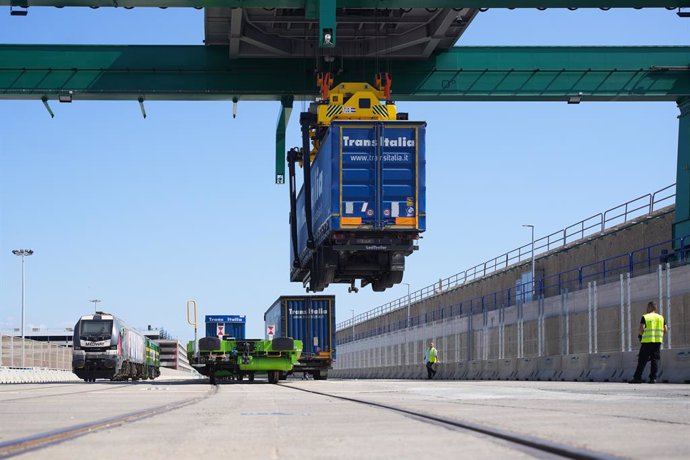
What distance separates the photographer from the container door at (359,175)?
992 inches

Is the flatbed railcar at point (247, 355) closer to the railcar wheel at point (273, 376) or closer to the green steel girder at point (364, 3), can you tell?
the railcar wheel at point (273, 376)

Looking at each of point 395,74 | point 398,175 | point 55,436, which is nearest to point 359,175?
point 398,175

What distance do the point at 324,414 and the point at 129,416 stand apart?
1775 mm

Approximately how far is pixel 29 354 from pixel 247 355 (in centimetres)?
3189

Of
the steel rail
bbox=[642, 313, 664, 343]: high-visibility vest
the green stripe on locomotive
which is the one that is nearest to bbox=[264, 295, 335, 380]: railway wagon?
bbox=[642, 313, 664, 343]: high-visibility vest

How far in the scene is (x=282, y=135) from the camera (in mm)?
32750

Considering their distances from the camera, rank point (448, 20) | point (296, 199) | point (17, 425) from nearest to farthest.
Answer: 1. point (17, 425)
2. point (448, 20)
3. point (296, 199)

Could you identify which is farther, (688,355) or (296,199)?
(296,199)

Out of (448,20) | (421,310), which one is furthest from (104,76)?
(421,310)

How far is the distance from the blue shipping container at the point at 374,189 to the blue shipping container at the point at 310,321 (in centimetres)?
1542

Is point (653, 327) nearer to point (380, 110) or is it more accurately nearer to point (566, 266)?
point (380, 110)

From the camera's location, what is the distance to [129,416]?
10.2 m

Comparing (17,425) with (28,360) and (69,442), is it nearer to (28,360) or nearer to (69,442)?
(69,442)

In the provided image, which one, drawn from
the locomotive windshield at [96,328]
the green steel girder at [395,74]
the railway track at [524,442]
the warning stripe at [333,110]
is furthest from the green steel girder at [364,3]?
the locomotive windshield at [96,328]
